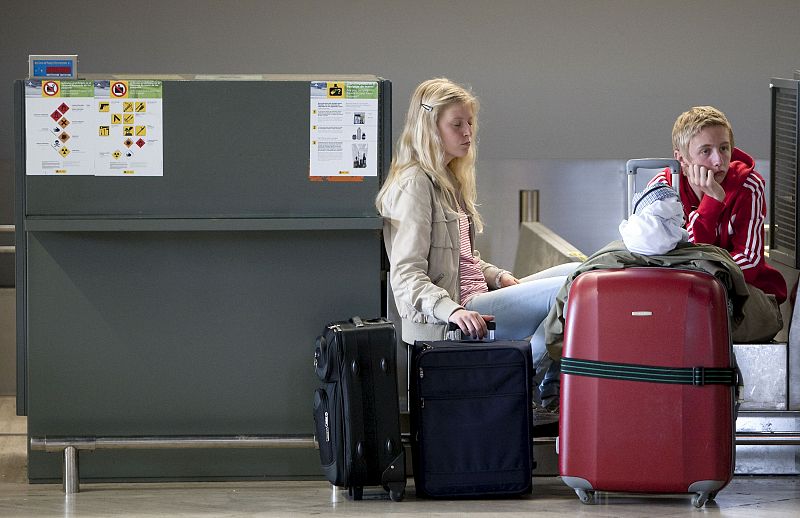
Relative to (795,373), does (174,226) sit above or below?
above

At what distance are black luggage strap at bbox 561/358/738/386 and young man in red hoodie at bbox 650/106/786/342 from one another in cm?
52

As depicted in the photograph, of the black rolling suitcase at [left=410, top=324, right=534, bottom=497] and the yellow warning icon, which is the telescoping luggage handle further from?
the yellow warning icon

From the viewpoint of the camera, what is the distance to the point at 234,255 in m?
4.11

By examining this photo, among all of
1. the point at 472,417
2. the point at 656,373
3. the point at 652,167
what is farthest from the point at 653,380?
the point at 652,167

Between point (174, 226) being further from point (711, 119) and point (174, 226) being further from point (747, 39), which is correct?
point (747, 39)

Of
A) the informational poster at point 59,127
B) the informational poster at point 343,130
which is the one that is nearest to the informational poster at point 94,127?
the informational poster at point 59,127

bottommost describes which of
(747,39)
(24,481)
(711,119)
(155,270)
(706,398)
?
(24,481)

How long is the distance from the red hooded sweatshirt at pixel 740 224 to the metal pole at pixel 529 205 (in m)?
4.92

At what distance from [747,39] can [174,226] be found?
6249 mm

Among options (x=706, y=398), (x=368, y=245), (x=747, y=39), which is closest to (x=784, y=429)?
(x=706, y=398)

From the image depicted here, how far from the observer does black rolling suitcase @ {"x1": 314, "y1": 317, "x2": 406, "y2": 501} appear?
3689 mm

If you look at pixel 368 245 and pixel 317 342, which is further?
pixel 368 245

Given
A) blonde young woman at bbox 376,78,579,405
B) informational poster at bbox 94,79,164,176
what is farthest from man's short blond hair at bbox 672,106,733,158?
informational poster at bbox 94,79,164,176

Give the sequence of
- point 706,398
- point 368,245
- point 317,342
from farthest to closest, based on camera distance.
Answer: point 368,245 < point 317,342 < point 706,398
